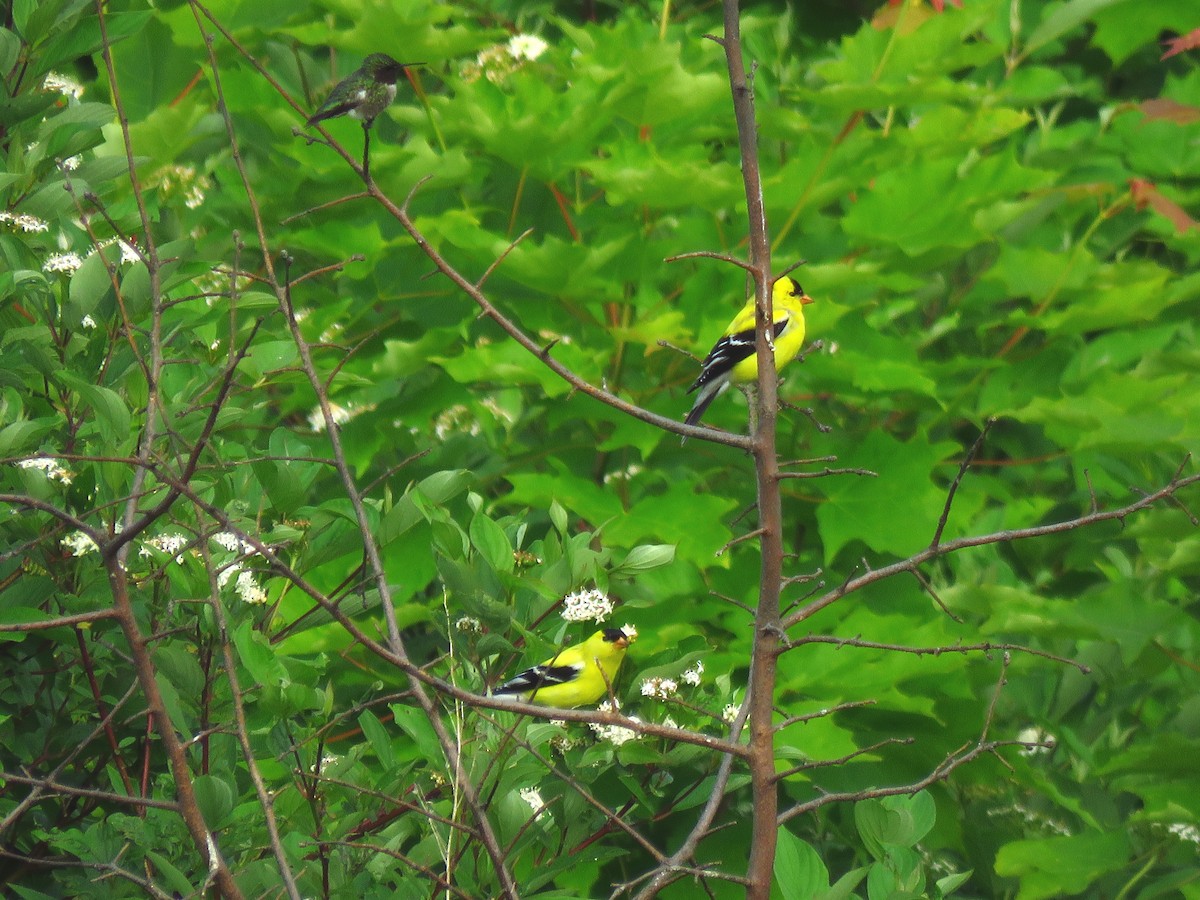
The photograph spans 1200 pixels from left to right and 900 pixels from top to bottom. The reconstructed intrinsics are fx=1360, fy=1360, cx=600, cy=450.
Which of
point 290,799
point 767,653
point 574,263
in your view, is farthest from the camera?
point 574,263

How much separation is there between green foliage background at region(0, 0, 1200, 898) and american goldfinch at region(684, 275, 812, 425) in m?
0.08

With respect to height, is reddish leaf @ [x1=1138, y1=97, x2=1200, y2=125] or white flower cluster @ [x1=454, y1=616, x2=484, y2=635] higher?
white flower cluster @ [x1=454, y1=616, x2=484, y2=635]

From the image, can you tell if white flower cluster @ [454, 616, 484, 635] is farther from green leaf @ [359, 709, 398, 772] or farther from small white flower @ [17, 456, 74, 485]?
small white flower @ [17, 456, 74, 485]

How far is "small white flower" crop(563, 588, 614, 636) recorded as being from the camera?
7.27 feet

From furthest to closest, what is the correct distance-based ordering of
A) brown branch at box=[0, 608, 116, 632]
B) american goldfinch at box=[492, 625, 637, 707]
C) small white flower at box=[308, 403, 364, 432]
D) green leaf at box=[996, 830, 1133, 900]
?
1. small white flower at box=[308, 403, 364, 432]
2. green leaf at box=[996, 830, 1133, 900]
3. american goldfinch at box=[492, 625, 637, 707]
4. brown branch at box=[0, 608, 116, 632]

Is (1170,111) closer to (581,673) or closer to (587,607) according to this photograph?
(581,673)

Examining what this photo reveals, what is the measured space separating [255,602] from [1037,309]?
2.85m

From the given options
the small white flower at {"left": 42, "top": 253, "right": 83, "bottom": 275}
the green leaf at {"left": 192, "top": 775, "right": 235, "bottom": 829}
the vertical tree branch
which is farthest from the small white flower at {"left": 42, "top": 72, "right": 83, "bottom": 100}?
the vertical tree branch

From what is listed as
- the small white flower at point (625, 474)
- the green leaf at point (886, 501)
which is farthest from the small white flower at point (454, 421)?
the green leaf at point (886, 501)

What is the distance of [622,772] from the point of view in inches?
89.4

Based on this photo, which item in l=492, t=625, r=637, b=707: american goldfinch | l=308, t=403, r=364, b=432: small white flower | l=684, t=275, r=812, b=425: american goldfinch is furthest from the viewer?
l=308, t=403, r=364, b=432: small white flower

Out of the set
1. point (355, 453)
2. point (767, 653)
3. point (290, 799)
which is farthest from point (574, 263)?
point (767, 653)

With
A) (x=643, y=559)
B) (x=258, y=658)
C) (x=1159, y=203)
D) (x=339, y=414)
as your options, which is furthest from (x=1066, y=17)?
(x=258, y=658)

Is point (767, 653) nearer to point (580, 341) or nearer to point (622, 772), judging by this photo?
point (622, 772)
